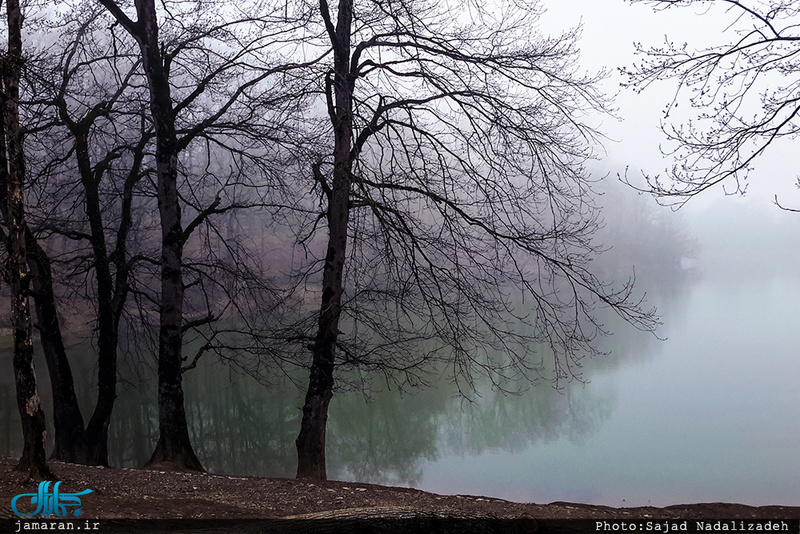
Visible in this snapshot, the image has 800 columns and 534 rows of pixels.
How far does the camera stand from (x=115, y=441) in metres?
14.8

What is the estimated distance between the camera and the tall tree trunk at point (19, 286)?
5.32m

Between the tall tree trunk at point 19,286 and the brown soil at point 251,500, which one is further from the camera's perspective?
the tall tree trunk at point 19,286

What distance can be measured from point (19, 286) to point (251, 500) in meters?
2.73

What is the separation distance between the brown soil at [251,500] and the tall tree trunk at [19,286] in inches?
12.1

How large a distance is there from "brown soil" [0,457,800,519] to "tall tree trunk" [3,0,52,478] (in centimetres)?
31

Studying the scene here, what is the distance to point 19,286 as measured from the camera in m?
5.38

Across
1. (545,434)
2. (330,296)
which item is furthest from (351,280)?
(545,434)

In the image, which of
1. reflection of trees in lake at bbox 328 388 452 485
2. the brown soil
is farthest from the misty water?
the brown soil

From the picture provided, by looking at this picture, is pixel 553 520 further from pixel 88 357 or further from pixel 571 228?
pixel 88 357

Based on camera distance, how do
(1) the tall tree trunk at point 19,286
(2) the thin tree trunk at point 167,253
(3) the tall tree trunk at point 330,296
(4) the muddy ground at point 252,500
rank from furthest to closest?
(2) the thin tree trunk at point 167,253 → (3) the tall tree trunk at point 330,296 → (1) the tall tree trunk at point 19,286 → (4) the muddy ground at point 252,500

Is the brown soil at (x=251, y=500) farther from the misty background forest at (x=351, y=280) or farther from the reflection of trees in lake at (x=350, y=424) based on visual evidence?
the reflection of trees in lake at (x=350, y=424)

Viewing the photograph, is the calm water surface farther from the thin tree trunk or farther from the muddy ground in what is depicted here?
the muddy ground

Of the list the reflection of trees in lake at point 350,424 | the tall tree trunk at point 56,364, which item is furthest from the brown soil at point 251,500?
the reflection of trees in lake at point 350,424

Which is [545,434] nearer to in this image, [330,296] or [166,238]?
[330,296]
